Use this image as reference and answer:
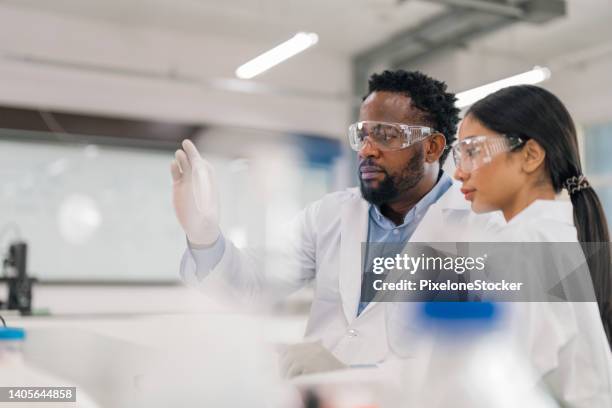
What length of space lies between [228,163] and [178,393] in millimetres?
318

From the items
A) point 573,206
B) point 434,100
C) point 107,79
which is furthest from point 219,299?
point 107,79

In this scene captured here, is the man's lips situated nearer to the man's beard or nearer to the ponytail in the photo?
the man's beard

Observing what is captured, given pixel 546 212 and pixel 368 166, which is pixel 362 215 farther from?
pixel 546 212

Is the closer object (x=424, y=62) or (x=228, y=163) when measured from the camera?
(x=228, y=163)

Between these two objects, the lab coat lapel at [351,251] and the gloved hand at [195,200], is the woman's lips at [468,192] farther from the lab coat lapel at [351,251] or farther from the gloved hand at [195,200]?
the gloved hand at [195,200]

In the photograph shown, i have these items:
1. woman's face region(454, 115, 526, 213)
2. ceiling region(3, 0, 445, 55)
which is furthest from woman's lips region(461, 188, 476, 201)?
ceiling region(3, 0, 445, 55)

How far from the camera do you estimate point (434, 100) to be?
94cm

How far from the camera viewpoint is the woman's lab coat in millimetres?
927

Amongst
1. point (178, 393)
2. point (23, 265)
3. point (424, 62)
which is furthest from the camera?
point (23, 265)

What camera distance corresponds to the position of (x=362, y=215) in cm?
97

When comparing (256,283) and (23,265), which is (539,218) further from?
(23,265)

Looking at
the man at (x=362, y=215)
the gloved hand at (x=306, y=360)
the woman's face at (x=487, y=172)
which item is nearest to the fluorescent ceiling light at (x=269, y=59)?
the man at (x=362, y=215)

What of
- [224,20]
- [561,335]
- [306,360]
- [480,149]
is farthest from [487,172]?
[224,20]

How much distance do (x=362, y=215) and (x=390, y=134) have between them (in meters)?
0.12
